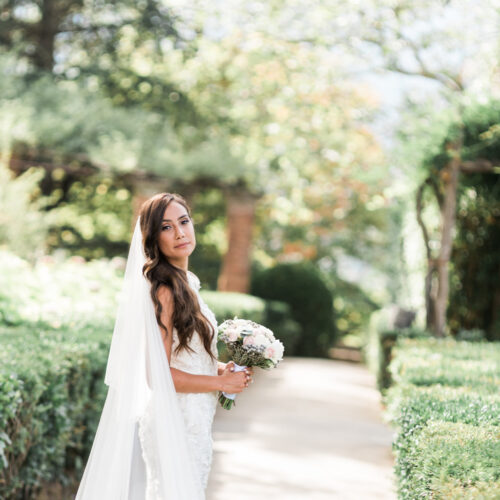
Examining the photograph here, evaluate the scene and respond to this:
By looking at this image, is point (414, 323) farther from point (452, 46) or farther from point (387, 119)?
point (452, 46)

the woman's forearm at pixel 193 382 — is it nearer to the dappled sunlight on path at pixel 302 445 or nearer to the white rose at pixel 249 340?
the white rose at pixel 249 340

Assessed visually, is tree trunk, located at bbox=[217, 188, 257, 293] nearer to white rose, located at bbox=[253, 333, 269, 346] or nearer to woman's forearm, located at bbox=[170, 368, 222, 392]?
white rose, located at bbox=[253, 333, 269, 346]

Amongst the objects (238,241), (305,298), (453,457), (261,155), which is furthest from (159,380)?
(305,298)

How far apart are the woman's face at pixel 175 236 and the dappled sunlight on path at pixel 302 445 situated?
253 cm

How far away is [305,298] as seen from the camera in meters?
20.1

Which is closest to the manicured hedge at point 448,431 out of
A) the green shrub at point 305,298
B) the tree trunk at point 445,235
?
the tree trunk at point 445,235

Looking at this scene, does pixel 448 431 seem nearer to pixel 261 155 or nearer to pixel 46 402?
pixel 46 402

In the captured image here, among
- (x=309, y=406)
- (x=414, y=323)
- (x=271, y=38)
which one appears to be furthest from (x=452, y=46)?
(x=309, y=406)

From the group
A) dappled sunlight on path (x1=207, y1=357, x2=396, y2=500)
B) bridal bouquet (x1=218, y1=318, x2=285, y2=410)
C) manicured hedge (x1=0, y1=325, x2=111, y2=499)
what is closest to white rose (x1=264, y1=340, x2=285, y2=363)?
bridal bouquet (x1=218, y1=318, x2=285, y2=410)

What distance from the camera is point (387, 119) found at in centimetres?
1159

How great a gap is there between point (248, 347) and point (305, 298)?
1707 cm

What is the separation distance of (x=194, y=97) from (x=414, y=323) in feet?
31.4

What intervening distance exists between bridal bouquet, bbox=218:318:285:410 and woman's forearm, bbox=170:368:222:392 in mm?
89

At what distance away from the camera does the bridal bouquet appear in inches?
125
